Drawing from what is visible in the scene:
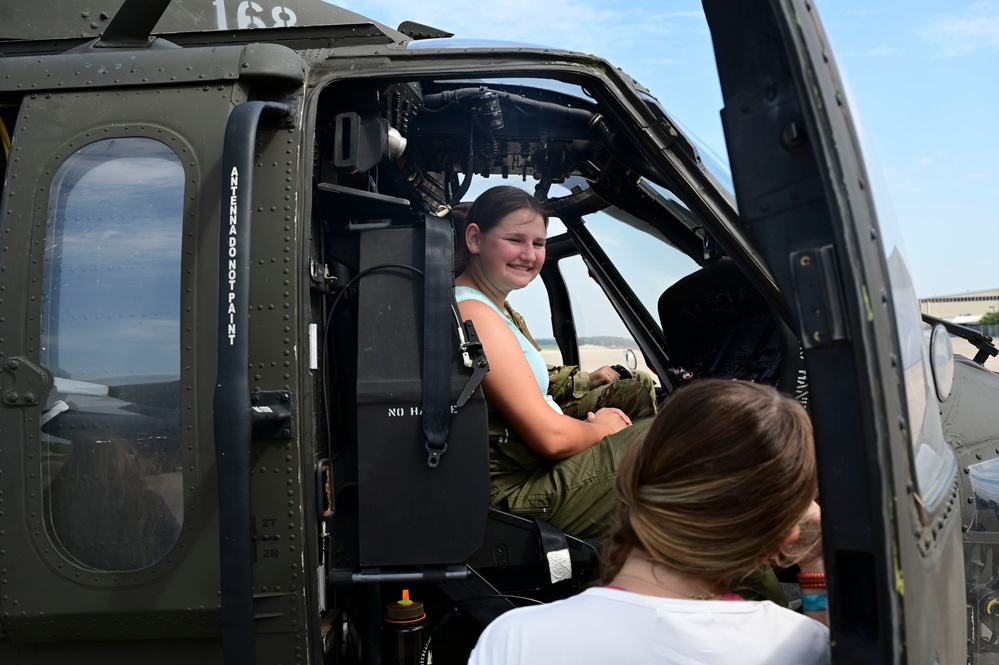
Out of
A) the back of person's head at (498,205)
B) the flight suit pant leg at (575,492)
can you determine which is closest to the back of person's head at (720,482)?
the flight suit pant leg at (575,492)

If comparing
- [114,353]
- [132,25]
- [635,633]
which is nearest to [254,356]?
[114,353]

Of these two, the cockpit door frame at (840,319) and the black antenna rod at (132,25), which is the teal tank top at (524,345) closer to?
the black antenna rod at (132,25)

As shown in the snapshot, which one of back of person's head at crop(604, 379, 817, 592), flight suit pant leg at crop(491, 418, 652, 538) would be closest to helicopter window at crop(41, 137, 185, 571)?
flight suit pant leg at crop(491, 418, 652, 538)

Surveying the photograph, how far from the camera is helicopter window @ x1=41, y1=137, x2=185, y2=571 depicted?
2027mm

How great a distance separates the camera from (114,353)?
207 centimetres

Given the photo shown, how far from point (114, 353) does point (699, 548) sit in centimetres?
161

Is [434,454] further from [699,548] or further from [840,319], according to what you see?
[840,319]

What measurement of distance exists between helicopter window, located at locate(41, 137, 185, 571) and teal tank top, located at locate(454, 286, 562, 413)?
2.96ft

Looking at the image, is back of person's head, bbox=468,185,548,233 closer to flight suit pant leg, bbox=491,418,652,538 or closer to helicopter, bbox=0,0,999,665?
helicopter, bbox=0,0,999,665

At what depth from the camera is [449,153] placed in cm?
298

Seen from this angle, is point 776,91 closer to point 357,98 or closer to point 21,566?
point 357,98

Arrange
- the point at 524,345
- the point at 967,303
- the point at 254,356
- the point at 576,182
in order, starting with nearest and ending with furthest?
the point at 254,356 < the point at 524,345 < the point at 576,182 < the point at 967,303

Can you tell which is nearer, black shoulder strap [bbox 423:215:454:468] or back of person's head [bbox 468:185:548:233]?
black shoulder strap [bbox 423:215:454:468]

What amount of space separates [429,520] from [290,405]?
1.67 feet
